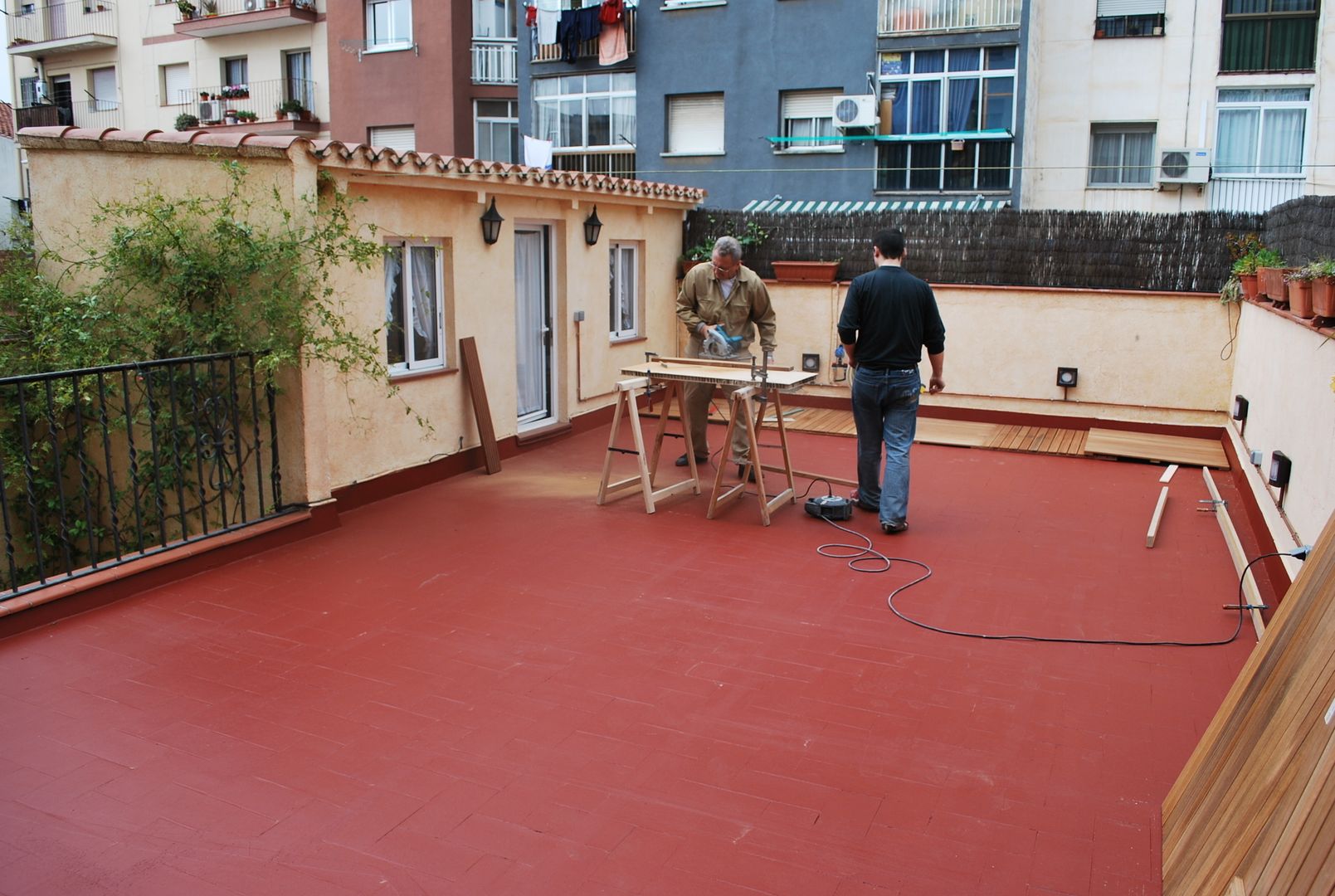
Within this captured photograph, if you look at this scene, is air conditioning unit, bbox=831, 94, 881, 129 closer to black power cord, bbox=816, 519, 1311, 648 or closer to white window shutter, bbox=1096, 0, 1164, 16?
white window shutter, bbox=1096, 0, 1164, 16

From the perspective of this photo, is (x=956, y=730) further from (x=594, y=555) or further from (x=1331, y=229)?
(x=1331, y=229)

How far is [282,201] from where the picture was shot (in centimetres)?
673

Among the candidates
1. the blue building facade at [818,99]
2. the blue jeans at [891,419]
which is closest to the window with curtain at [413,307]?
the blue jeans at [891,419]

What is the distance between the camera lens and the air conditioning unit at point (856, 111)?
846 inches

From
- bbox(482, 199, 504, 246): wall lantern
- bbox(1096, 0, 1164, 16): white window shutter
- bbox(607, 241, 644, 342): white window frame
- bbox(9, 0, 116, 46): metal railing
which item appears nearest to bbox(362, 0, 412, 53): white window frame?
bbox(9, 0, 116, 46): metal railing

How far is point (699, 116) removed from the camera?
23.7 metres

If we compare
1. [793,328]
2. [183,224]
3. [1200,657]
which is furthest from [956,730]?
[793,328]

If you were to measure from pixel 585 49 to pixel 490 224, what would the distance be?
17.1 meters

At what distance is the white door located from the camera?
9.86m

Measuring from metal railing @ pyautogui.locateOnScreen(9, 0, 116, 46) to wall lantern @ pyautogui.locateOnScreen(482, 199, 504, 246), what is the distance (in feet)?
90.3

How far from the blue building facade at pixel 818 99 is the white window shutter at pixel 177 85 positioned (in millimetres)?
12049

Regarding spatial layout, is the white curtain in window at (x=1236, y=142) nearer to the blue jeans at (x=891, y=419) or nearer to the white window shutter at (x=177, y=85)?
the blue jeans at (x=891, y=419)

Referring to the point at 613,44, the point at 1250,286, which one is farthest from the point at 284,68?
the point at 1250,286

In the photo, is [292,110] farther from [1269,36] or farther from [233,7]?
[1269,36]
